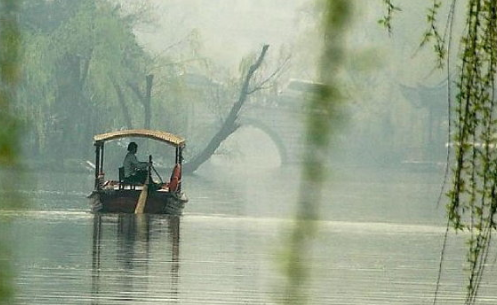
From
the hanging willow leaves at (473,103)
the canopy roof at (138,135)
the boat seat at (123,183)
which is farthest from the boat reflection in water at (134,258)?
the hanging willow leaves at (473,103)

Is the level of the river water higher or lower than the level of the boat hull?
lower

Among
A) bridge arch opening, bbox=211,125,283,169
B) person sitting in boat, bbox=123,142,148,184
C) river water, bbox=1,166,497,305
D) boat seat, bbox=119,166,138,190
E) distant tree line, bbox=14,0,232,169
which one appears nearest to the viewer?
river water, bbox=1,166,497,305

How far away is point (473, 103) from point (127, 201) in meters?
25.5

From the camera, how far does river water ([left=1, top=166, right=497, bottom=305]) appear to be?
15898 millimetres

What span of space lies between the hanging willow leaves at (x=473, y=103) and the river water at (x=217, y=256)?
26.4 inches

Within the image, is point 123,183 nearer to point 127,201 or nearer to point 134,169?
point 127,201

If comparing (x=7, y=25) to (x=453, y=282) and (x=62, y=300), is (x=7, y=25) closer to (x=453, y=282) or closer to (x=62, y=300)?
(x=62, y=300)

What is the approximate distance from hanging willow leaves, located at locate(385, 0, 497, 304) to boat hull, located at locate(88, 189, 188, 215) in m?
25.0

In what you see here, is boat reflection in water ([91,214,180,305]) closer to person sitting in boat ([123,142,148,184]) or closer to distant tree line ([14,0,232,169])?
person sitting in boat ([123,142,148,184])

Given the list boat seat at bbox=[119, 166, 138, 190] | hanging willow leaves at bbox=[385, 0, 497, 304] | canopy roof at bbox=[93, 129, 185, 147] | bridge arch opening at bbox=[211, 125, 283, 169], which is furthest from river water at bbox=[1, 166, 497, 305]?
bridge arch opening at bbox=[211, 125, 283, 169]

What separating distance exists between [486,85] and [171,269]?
606 inches

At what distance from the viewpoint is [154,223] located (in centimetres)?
2873

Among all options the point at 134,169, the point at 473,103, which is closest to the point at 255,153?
the point at 134,169

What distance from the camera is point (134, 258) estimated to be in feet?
68.5
